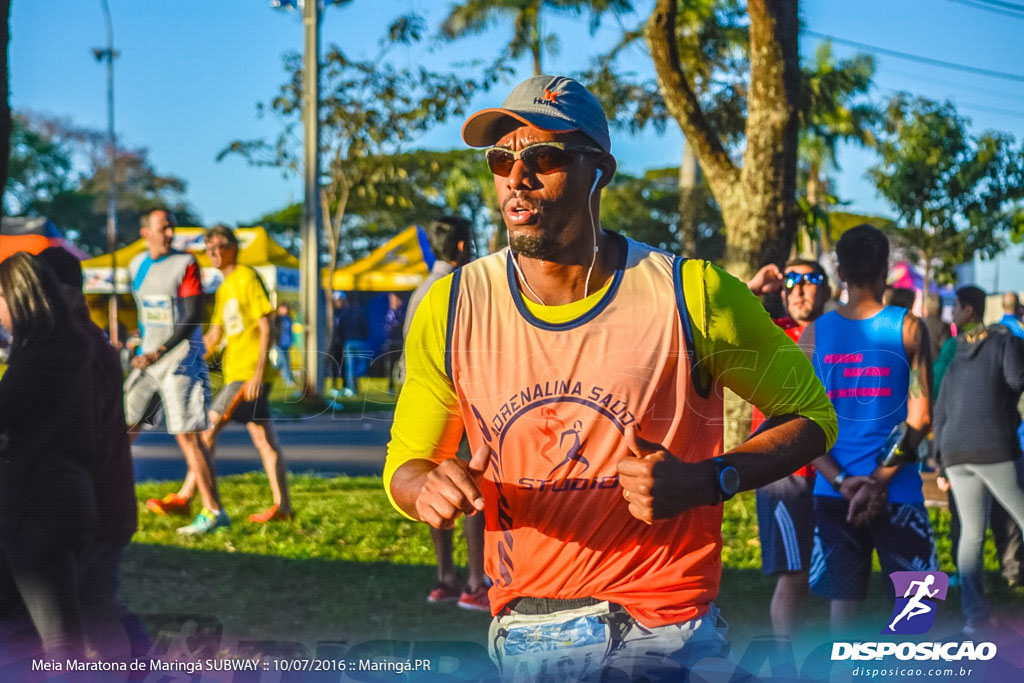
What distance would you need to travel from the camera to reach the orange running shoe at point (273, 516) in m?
5.96

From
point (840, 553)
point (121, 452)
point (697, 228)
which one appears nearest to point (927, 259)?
point (840, 553)

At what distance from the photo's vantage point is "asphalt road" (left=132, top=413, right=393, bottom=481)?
14.1 feet

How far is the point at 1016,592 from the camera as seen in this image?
5301 mm

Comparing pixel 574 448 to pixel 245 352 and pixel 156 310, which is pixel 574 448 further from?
pixel 245 352

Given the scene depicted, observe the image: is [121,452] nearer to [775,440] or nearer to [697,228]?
[775,440]

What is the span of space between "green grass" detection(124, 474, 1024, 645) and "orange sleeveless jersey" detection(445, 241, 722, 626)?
2.20 meters

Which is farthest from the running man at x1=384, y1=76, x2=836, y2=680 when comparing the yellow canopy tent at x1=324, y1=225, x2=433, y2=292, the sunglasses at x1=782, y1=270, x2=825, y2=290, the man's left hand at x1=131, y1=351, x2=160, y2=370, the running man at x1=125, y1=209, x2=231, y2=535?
the yellow canopy tent at x1=324, y1=225, x2=433, y2=292

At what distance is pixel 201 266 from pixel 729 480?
4.76 m

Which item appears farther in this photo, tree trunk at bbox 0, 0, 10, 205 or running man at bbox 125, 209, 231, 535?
running man at bbox 125, 209, 231, 535

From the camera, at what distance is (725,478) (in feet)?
Result: 6.33

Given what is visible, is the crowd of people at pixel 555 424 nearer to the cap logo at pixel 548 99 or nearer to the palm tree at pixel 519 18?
the cap logo at pixel 548 99

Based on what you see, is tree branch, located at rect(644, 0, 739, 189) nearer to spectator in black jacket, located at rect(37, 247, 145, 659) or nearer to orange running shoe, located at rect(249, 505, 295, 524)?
orange running shoe, located at rect(249, 505, 295, 524)

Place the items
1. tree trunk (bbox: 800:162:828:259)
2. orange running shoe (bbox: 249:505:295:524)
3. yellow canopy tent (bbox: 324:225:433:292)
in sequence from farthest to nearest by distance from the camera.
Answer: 1. yellow canopy tent (bbox: 324:225:433:292)
2. orange running shoe (bbox: 249:505:295:524)
3. tree trunk (bbox: 800:162:828:259)

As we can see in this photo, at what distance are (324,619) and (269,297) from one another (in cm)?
195
